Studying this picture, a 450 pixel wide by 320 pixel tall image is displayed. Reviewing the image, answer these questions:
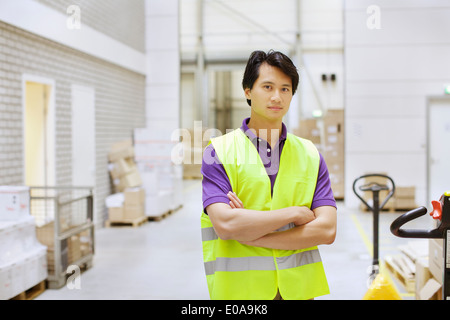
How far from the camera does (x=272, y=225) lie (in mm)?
1760

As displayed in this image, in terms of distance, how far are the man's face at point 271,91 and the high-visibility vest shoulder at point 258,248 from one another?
16 cm

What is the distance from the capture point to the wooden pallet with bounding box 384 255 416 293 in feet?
16.1

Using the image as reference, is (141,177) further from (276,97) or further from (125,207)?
(276,97)

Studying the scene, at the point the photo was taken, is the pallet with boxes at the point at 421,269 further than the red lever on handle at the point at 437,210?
Yes

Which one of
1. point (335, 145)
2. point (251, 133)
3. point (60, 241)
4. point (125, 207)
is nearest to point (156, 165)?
point (125, 207)

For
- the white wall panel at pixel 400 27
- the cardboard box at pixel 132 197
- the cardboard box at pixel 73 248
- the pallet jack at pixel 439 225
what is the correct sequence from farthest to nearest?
the white wall panel at pixel 400 27 → the cardboard box at pixel 132 197 → the cardboard box at pixel 73 248 → the pallet jack at pixel 439 225

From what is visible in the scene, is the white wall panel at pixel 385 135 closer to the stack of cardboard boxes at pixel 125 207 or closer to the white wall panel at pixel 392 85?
the white wall panel at pixel 392 85

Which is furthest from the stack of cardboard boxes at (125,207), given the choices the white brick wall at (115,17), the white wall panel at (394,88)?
the white wall panel at (394,88)

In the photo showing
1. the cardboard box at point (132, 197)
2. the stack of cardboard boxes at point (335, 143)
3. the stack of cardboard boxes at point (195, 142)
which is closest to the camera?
the cardboard box at point (132, 197)

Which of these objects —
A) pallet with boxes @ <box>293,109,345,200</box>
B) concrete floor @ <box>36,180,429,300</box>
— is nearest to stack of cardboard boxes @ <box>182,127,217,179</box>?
pallet with boxes @ <box>293,109,345,200</box>

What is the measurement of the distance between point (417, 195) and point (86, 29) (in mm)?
7395

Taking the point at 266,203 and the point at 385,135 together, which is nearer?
the point at 266,203

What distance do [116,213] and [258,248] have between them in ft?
23.3

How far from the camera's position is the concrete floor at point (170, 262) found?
4.96 metres
